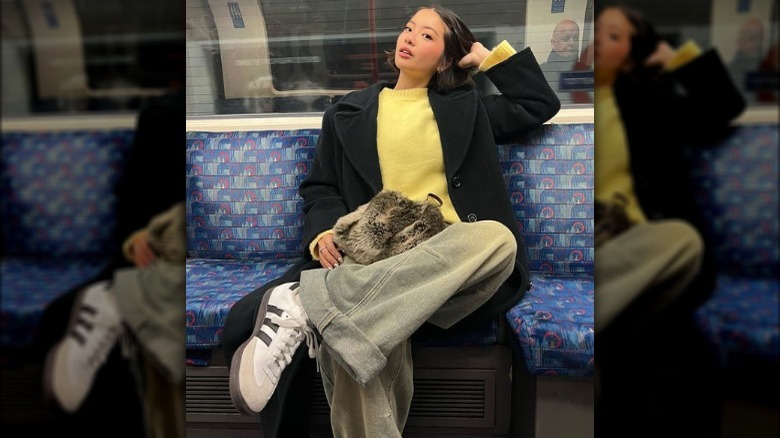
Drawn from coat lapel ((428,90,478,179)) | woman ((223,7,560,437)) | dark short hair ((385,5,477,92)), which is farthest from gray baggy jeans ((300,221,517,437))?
dark short hair ((385,5,477,92))

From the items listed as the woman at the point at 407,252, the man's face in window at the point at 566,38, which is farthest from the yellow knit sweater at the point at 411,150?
the man's face in window at the point at 566,38

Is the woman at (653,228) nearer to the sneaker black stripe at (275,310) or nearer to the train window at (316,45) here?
the train window at (316,45)

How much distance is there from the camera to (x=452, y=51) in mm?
998

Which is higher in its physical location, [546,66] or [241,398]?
[546,66]

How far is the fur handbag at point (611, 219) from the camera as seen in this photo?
922 mm

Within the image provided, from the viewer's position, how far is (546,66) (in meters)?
0.99

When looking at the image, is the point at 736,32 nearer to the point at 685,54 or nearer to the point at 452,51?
the point at 685,54

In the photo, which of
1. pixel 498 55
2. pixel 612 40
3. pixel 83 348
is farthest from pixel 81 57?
pixel 612 40

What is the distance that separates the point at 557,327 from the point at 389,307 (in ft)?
0.90

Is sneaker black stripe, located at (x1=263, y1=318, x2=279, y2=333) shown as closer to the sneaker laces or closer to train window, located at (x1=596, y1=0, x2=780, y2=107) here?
the sneaker laces

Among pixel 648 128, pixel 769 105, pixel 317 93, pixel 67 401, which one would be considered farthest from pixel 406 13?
pixel 67 401

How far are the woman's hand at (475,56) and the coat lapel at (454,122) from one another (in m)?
0.04

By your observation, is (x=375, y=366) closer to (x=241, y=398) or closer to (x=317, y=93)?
(x=241, y=398)

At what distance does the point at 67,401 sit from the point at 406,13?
75 centimetres
